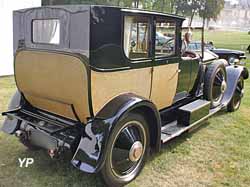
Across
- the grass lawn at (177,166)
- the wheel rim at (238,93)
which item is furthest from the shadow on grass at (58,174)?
the wheel rim at (238,93)

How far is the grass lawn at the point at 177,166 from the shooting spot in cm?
317

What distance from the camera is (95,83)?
2730 mm

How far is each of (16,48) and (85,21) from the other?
3.86 feet

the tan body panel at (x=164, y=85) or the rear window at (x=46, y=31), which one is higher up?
the rear window at (x=46, y=31)

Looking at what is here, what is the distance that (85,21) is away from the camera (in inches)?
103

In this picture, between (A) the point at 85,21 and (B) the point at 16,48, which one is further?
(B) the point at 16,48

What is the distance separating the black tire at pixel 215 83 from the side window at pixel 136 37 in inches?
70.1

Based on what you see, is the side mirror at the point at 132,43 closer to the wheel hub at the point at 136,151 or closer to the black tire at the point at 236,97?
the wheel hub at the point at 136,151

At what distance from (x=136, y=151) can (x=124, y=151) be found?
127 millimetres

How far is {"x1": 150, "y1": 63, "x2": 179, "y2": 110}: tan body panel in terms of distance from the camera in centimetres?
357

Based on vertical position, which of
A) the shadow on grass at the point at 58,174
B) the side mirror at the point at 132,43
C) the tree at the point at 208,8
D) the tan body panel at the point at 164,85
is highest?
the tree at the point at 208,8

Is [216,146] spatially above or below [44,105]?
below

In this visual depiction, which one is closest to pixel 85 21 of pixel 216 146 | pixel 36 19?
pixel 36 19

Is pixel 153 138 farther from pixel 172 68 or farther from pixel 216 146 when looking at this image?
pixel 216 146
